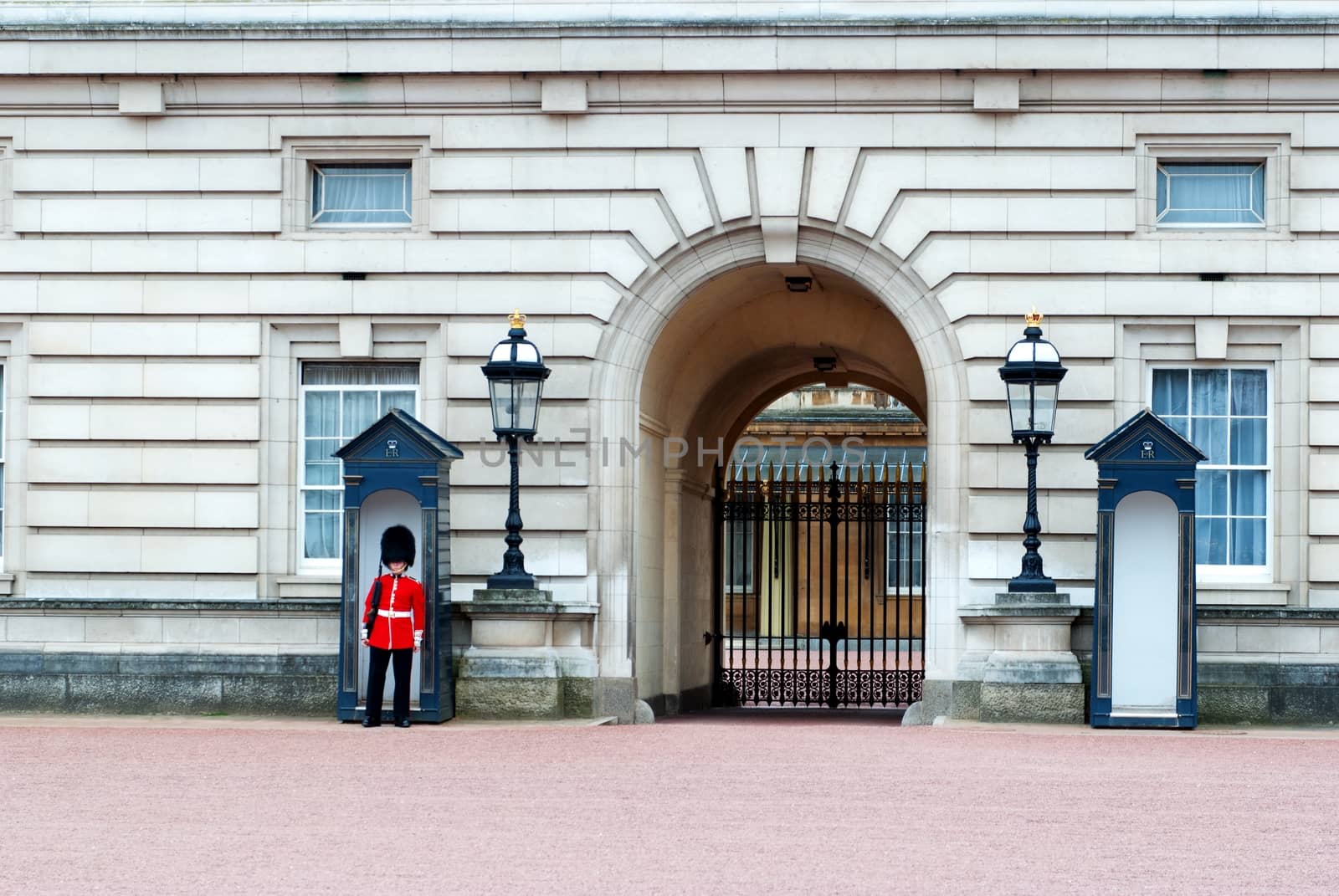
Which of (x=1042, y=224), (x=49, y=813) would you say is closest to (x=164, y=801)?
(x=49, y=813)

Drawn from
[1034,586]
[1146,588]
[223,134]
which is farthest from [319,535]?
[1146,588]

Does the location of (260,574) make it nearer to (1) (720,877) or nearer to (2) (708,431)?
(2) (708,431)

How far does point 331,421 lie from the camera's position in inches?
608

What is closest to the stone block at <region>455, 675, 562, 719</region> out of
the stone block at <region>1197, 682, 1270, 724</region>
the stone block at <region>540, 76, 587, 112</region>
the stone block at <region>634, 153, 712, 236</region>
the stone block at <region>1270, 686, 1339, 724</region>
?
the stone block at <region>634, 153, 712, 236</region>

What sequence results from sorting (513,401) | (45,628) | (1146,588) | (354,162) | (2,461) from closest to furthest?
(1146,588) < (513,401) < (45,628) < (354,162) < (2,461)

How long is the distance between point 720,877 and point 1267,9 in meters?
9.40

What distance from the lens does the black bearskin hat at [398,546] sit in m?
14.0

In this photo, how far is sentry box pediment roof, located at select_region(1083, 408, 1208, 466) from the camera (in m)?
13.7

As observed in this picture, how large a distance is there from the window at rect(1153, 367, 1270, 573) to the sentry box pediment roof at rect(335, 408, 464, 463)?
5319 millimetres

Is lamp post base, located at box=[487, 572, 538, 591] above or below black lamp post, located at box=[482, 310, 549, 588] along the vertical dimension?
below

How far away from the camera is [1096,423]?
14695mm

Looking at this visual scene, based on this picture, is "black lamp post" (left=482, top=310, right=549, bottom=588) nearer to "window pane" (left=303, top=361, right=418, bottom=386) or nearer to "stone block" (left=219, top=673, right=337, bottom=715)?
"window pane" (left=303, top=361, right=418, bottom=386)

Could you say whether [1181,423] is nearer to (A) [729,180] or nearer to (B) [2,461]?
(A) [729,180]

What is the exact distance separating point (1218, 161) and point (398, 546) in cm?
659
